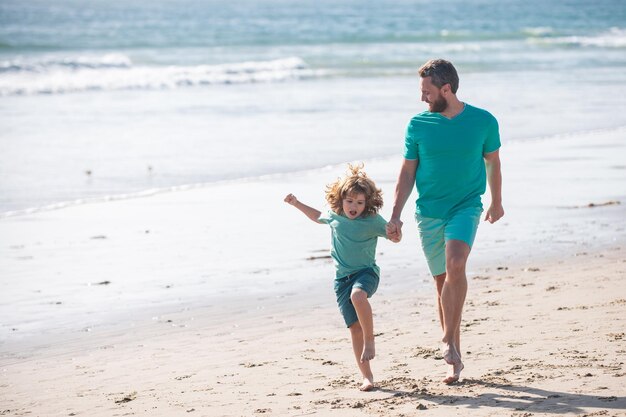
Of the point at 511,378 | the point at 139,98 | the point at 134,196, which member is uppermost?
the point at 139,98

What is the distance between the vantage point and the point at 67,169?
14.0 meters

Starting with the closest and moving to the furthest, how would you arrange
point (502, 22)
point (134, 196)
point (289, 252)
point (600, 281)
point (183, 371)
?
point (183, 371)
point (600, 281)
point (289, 252)
point (134, 196)
point (502, 22)

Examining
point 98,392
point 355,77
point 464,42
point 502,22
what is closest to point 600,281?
point 98,392

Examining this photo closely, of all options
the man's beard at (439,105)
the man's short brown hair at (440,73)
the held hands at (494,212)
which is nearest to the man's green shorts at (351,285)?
the held hands at (494,212)

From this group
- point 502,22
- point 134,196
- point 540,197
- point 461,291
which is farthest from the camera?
point 502,22

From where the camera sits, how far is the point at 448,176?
513 centimetres

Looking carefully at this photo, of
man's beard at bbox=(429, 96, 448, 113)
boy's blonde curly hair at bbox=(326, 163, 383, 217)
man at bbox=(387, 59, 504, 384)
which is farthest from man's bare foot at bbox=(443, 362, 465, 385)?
man's beard at bbox=(429, 96, 448, 113)

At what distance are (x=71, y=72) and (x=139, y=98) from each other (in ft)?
29.6

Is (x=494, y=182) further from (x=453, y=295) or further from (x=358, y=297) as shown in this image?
(x=358, y=297)

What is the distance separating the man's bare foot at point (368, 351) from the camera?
16.9 ft

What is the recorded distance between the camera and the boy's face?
514 cm

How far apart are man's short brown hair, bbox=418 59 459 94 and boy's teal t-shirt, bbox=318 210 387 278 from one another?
2.33ft

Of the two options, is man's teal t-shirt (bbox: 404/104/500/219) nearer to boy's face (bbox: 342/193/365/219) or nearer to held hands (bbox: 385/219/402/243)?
held hands (bbox: 385/219/402/243)

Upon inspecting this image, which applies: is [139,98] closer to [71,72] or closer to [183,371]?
[71,72]
